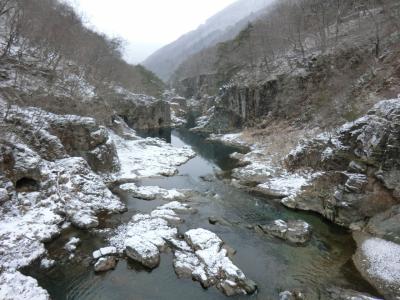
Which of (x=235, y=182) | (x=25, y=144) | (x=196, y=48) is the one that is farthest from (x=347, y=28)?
(x=196, y=48)

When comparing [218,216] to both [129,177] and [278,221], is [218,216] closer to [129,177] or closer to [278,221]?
[278,221]

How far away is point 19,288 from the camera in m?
10.9

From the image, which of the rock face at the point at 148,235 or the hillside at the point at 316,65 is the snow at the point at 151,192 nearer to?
the rock face at the point at 148,235

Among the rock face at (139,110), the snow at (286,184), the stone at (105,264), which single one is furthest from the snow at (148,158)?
the rock face at (139,110)

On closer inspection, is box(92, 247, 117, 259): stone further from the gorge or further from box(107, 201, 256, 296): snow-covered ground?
box(107, 201, 256, 296): snow-covered ground

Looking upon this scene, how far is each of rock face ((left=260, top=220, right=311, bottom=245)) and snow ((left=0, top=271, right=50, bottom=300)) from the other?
1107 cm

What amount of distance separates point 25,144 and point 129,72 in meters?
53.6

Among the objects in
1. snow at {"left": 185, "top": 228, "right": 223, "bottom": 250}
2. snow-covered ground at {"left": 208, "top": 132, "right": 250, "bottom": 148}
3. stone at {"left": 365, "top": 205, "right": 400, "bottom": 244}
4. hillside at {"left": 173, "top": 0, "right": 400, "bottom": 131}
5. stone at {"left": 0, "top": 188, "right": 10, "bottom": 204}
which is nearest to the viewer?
snow at {"left": 185, "top": 228, "right": 223, "bottom": 250}

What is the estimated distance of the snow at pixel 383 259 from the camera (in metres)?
12.3

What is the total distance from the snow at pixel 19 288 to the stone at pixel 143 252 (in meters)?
3.67

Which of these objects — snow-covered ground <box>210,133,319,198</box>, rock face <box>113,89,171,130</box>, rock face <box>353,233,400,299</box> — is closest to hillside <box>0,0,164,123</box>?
rock face <box>113,89,171,130</box>

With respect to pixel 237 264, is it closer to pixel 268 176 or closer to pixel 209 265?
pixel 209 265

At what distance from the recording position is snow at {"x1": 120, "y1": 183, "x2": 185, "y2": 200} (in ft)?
69.4

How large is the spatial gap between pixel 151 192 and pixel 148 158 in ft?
37.2
